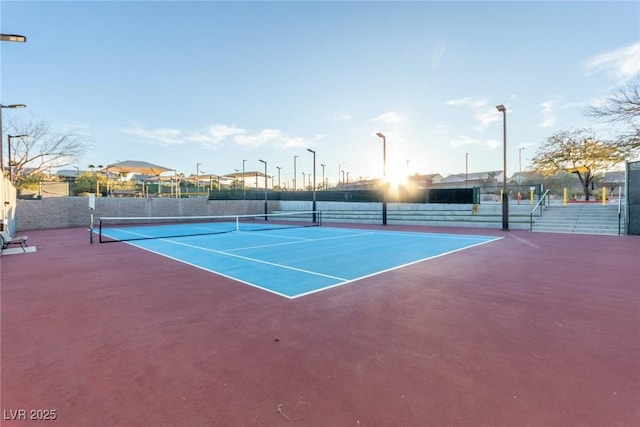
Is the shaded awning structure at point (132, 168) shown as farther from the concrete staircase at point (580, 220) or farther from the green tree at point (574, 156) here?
the green tree at point (574, 156)

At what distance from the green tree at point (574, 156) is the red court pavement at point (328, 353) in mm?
27106

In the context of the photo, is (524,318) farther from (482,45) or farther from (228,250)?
(482,45)

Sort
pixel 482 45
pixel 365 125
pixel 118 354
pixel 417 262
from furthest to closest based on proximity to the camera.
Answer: pixel 365 125 → pixel 482 45 → pixel 417 262 → pixel 118 354

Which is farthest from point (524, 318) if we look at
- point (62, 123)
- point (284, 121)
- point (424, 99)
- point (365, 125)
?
point (62, 123)

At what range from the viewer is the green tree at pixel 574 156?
984 inches

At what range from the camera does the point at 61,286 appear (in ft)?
17.2

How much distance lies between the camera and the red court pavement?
78.2 inches

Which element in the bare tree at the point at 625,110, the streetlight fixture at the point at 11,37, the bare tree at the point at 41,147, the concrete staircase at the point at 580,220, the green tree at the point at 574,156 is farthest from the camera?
the green tree at the point at 574,156

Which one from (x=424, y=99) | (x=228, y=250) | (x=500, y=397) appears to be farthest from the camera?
(x=424, y=99)

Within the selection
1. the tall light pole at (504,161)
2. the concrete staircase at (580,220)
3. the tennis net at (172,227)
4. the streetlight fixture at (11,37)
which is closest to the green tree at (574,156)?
the concrete staircase at (580,220)

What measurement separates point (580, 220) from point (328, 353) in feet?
58.9

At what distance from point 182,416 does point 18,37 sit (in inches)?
395

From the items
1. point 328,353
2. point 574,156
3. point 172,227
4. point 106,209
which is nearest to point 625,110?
point 574,156

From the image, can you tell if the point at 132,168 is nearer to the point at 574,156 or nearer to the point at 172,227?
the point at 172,227
